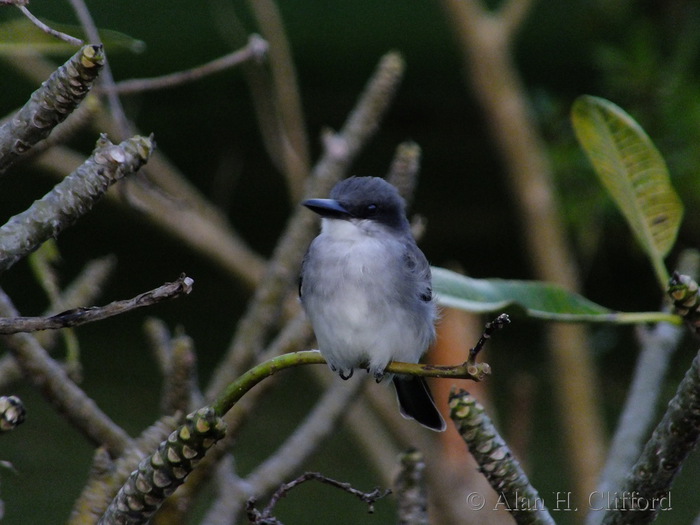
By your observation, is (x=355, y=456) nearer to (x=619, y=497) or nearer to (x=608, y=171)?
(x=608, y=171)

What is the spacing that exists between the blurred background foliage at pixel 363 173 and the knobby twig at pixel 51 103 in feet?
5.69

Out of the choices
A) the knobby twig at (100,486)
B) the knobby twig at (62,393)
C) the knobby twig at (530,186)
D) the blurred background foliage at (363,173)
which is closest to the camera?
the knobby twig at (100,486)

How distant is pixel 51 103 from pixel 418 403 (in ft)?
2.04

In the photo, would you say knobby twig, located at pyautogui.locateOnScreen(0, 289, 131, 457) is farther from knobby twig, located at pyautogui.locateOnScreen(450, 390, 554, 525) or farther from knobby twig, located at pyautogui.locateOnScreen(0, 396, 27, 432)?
knobby twig, located at pyautogui.locateOnScreen(450, 390, 554, 525)

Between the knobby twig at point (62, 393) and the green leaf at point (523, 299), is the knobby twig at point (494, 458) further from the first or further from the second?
the knobby twig at point (62, 393)

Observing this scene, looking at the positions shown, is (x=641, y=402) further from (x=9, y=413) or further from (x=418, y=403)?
(x=9, y=413)

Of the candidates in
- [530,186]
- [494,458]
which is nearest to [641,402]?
[494,458]

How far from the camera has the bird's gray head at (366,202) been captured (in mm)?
1121

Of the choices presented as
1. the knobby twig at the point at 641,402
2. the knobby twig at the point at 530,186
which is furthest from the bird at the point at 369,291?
the knobby twig at the point at 530,186

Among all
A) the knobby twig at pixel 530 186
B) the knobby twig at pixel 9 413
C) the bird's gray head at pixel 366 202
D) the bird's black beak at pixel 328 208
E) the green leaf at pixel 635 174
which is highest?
the knobby twig at pixel 530 186

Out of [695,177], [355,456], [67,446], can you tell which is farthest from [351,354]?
[355,456]

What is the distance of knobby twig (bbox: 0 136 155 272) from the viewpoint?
596mm

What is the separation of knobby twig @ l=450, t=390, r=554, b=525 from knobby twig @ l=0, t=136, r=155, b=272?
0.89ft

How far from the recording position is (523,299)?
3.38 ft
